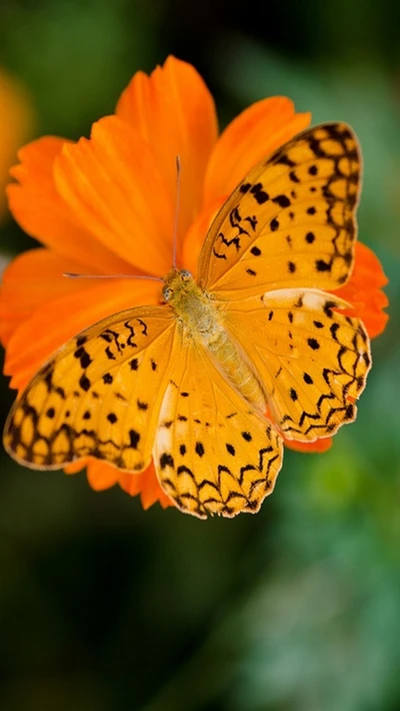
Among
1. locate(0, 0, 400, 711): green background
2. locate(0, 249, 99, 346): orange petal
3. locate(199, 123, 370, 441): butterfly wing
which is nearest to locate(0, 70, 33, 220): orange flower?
locate(0, 0, 400, 711): green background

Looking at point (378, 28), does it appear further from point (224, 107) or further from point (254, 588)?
point (254, 588)

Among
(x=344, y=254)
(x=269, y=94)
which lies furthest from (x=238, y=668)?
(x=269, y=94)

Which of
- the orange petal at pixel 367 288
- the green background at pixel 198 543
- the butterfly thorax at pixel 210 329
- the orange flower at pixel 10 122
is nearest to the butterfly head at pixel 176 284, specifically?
the butterfly thorax at pixel 210 329

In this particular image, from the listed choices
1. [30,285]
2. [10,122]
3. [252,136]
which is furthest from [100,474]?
[10,122]

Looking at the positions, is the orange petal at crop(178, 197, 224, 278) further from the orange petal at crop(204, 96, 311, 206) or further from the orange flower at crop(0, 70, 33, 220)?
the orange flower at crop(0, 70, 33, 220)

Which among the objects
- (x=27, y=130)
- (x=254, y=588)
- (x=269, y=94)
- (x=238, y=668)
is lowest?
(x=238, y=668)

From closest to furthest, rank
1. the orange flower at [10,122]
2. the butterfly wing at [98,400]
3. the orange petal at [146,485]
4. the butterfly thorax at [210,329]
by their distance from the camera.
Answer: the butterfly wing at [98,400]
the butterfly thorax at [210,329]
the orange petal at [146,485]
the orange flower at [10,122]

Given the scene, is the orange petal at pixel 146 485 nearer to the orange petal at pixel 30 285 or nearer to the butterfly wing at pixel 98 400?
the butterfly wing at pixel 98 400
